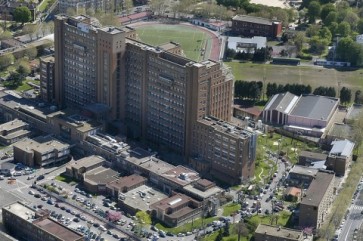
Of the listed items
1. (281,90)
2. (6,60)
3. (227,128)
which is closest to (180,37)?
(281,90)

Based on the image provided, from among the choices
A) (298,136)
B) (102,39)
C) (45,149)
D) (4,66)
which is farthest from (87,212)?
(4,66)

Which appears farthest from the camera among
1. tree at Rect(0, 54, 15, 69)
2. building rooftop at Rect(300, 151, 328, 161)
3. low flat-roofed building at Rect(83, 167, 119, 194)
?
tree at Rect(0, 54, 15, 69)

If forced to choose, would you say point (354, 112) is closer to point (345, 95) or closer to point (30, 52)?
point (345, 95)

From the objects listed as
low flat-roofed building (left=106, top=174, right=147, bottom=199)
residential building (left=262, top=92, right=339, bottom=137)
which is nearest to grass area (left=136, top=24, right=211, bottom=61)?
residential building (left=262, top=92, right=339, bottom=137)

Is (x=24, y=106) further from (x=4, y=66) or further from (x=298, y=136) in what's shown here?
(x=298, y=136)

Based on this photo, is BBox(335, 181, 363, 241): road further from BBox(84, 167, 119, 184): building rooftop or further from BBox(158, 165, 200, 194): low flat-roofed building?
BBox(84, 167, 119, 184): building rooftop

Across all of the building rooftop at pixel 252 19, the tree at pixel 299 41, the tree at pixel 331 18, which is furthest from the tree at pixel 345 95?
the tree at pixel 331 18
